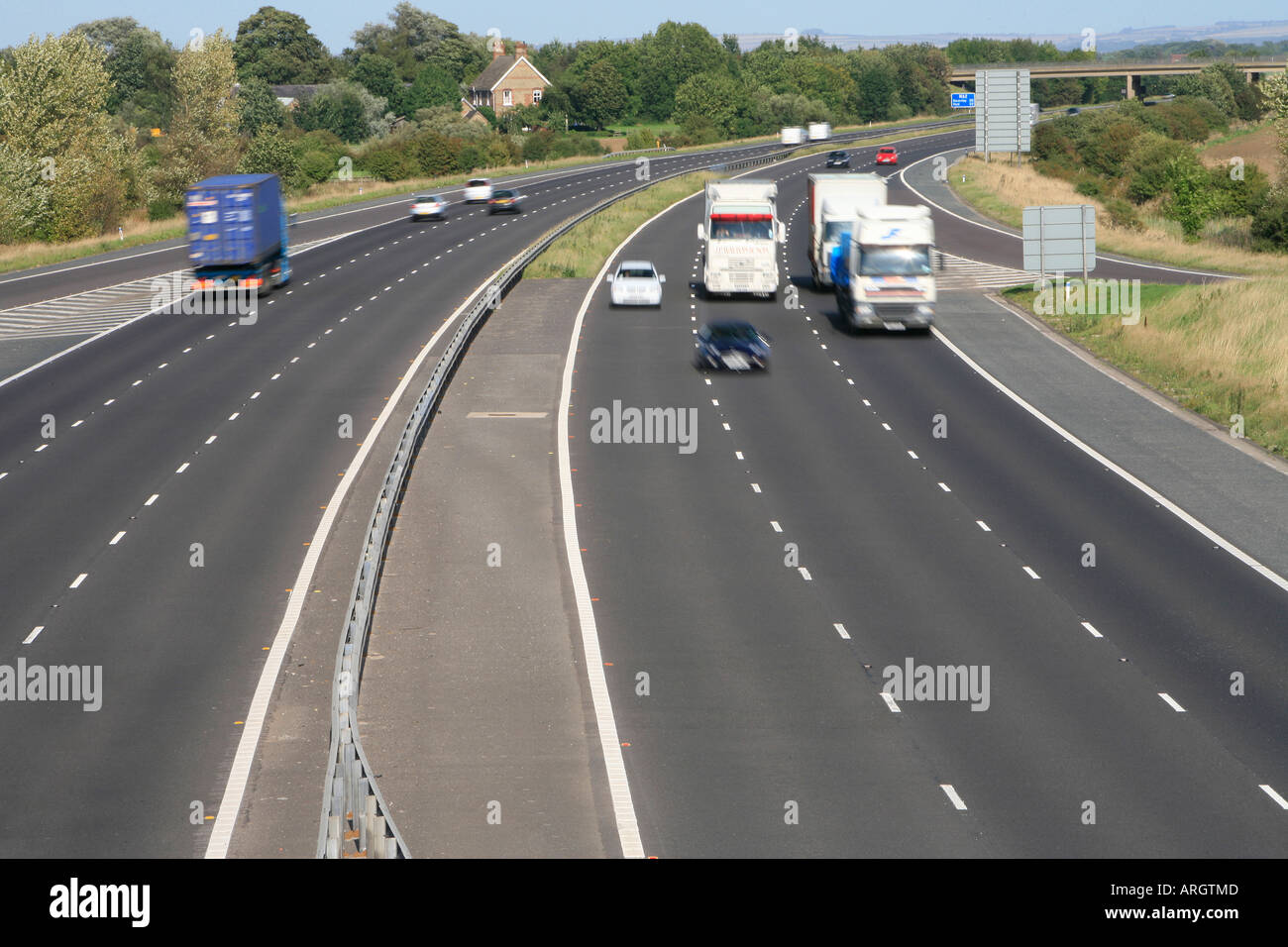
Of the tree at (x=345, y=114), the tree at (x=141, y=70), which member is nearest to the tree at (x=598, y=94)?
the tree at (x=345, y=114)

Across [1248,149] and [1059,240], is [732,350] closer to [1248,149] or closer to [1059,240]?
[1059,240]

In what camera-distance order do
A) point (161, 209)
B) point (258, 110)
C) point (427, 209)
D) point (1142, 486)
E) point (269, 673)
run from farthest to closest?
point (258, 110) < point (161, 209) < point (427, 209) < point (1142, 486) < point (269, 673)

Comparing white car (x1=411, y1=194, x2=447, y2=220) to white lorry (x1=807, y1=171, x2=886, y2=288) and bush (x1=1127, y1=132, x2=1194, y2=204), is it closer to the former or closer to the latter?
white lorry (x1=807, y1=171, x2=886, y2=288)

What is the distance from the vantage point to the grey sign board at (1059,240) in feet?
155

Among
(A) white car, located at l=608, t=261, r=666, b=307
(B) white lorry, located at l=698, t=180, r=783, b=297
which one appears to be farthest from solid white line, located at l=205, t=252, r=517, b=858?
(B) white lorry, located at l=698, t=180, r=783, b=297

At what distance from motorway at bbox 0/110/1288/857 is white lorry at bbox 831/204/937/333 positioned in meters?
2.51

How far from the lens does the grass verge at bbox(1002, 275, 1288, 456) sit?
1341 inches

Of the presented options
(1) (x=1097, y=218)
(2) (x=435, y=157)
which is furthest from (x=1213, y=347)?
(2) (x=435, y=157)

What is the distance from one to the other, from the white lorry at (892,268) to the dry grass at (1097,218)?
59.3ft

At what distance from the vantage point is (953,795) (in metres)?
15.6

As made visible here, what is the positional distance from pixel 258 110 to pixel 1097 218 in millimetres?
92862

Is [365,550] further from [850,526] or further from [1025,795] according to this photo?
[1025,795]

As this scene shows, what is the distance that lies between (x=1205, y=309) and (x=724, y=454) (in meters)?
19.6
